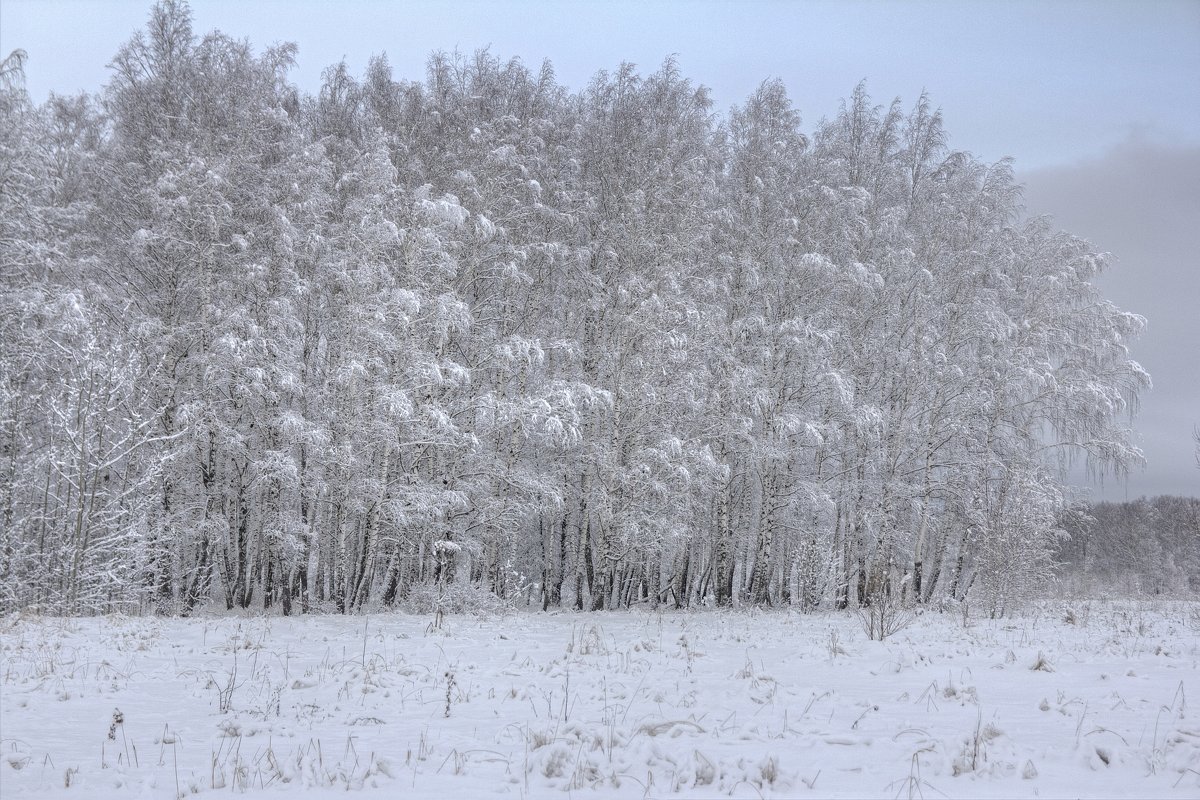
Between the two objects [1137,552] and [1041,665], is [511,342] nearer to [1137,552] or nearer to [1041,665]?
[1041,665]

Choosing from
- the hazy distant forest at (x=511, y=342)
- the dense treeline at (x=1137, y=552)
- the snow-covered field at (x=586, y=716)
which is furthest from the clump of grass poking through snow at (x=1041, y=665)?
the dense treeline at (x=1137, y=552)

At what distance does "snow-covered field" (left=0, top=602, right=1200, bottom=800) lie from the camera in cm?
457

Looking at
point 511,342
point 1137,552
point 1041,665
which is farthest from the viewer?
point 1137,552

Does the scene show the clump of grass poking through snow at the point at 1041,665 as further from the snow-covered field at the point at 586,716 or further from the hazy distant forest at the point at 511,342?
the hazy distant forest at the point at 511,342

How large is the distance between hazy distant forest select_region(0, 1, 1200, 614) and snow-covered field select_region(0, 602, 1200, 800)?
3732 millimetres

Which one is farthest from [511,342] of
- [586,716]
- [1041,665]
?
[1041,665]

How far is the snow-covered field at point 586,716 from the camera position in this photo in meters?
4.57

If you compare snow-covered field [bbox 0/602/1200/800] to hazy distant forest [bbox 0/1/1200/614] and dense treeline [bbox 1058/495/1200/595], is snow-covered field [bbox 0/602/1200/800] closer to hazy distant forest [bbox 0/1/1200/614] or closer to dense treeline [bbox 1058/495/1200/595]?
hazy distant forest [bbox 0/1/1200/614]

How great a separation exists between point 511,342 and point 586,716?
1043cm

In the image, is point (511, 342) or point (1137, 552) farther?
point (1137, 552)

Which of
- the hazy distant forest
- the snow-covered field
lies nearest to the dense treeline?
the hazy distant forest

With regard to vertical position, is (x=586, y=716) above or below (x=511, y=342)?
below

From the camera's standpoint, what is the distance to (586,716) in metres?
6.14

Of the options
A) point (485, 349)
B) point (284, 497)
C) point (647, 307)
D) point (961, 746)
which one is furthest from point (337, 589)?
point (961, 746)
